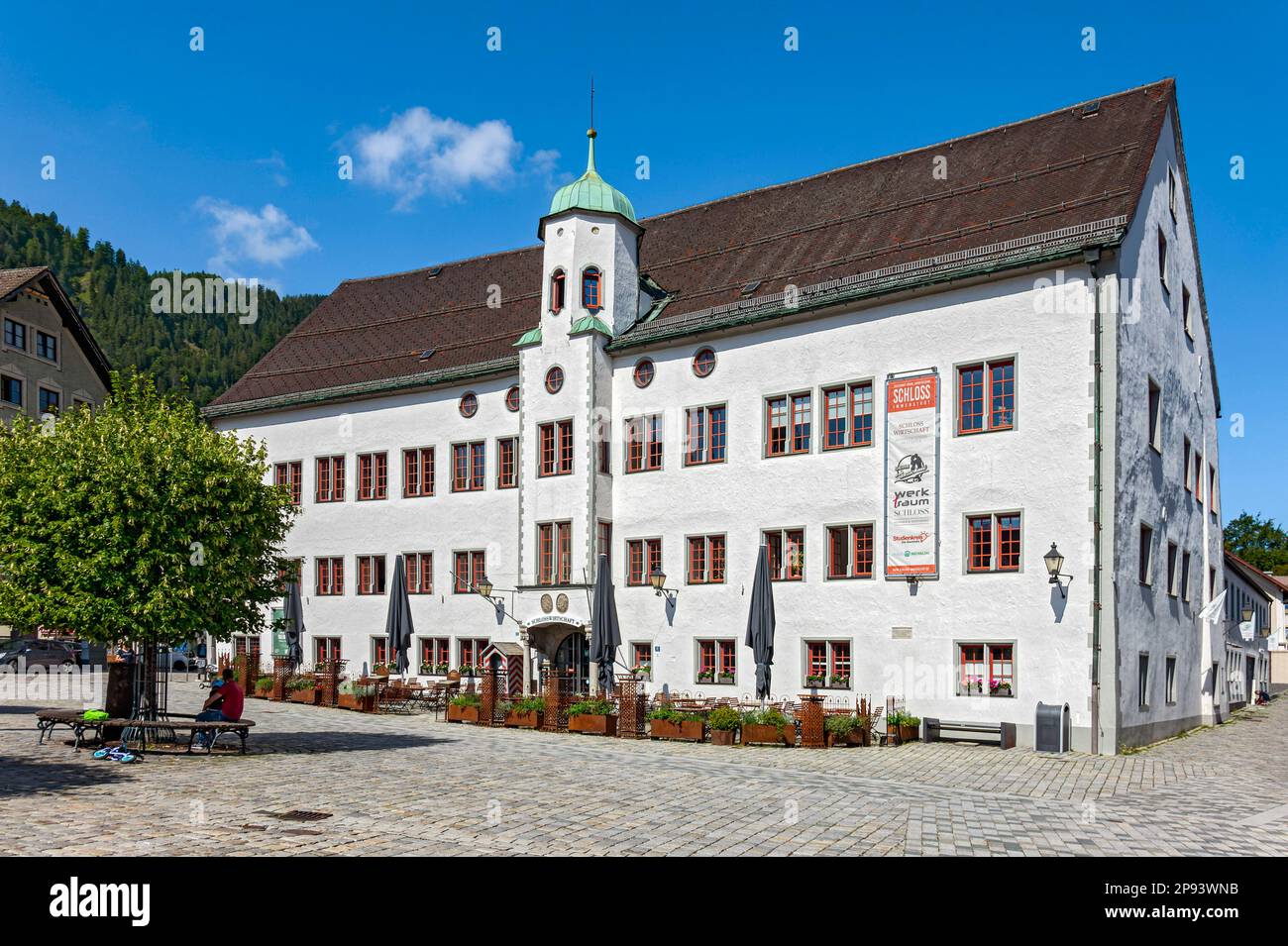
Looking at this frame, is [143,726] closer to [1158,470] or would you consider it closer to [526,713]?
[526,713]

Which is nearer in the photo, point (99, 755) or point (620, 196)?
point (99, 755)

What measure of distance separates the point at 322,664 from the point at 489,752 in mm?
16193

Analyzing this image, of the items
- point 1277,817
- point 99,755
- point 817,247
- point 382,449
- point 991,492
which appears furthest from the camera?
point 382,449

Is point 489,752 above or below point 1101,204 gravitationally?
below

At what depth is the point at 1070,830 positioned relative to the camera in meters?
13.6

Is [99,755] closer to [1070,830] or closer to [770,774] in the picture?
[770,774]

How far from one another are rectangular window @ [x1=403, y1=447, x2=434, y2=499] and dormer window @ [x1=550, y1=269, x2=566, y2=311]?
6.95m

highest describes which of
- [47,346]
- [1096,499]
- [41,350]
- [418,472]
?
[47,346]

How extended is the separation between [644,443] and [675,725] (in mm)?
9860

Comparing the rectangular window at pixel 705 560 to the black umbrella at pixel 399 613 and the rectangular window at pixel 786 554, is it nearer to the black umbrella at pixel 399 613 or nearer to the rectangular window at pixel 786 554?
the rectangular window at pixel 786 554

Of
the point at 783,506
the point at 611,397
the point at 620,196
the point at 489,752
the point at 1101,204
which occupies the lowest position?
the point at 489,752

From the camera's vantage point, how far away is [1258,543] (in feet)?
353

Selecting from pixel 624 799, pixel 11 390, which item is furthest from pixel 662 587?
pixel 11 390
